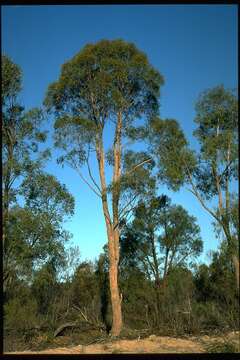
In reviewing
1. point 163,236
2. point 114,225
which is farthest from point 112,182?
point 163,236

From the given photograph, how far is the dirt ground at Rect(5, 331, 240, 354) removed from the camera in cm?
1072

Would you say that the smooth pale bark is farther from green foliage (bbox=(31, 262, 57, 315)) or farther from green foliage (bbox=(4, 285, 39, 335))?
green foliage (bbox=(31, 262, 57, 315))

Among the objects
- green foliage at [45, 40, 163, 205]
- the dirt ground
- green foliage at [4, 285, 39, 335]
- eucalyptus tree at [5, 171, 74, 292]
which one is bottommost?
the dirt ground

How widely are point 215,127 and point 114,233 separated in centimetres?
563

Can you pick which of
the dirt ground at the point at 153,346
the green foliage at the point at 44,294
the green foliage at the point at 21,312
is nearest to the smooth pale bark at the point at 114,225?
the dirt ground at the point at 153,346

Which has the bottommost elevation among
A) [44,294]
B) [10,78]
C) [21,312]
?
[21,312]

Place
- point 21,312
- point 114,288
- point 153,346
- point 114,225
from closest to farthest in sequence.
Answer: point 153,346, point 114,288, point 114,225, point 21,312

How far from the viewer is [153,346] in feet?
38.0

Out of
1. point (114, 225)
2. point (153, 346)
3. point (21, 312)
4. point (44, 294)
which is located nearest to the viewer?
point (153, 346)

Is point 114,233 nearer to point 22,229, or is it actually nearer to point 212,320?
point 22,229

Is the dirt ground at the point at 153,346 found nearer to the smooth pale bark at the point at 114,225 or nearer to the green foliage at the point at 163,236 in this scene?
the smooth pale bark at the point at 114,225

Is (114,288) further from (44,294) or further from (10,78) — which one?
(10,78)

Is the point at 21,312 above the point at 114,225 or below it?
below

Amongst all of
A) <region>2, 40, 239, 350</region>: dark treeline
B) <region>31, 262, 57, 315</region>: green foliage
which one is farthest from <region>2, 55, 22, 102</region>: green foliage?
<region>31, 262, 57, 315</region>: green foliage
